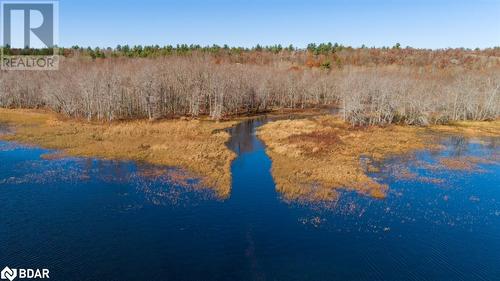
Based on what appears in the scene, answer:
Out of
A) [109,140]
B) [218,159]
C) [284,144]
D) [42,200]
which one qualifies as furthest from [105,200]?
[284,144]

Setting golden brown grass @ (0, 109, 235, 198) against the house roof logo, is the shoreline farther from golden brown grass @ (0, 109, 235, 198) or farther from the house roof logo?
the house roof logo

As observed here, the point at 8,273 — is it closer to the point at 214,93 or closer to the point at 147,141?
the point at 147,141

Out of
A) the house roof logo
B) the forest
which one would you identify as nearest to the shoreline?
the forest

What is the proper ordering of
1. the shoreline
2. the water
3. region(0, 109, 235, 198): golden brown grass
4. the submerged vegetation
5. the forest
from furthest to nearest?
the forest, the submerged vegetation, region(0, 109, 235, 198): golden brown grass, the shoreline, the water

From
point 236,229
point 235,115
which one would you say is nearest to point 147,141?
point 236,229

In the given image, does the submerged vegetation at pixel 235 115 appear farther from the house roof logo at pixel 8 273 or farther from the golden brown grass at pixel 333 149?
the house roof logo at pixel 8 273

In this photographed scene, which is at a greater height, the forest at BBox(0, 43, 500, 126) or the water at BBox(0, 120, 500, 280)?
the forest at BBox(0, 43, 500, 126)
